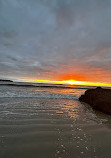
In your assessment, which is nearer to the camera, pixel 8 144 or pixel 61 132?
Answer: pixel 8 144

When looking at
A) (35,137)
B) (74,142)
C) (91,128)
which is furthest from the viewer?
(91,128)

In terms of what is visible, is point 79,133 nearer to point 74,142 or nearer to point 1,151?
point 74,142

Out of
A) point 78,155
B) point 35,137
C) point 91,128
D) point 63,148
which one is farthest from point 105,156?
point 35,137

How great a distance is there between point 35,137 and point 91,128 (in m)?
2.43

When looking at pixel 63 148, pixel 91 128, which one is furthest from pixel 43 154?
pixel 91 128

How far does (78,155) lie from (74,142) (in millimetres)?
491

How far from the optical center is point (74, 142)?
8.86 feet

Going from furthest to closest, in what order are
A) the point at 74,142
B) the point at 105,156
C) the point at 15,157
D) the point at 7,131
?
the point at 7,131 → the point at 74,142 → the point at 105,156 → the point at 15,157

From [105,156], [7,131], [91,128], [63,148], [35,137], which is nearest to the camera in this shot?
[105,156]

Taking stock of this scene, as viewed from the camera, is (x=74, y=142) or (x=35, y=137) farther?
(x=35, y=137)

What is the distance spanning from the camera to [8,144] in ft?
8.20

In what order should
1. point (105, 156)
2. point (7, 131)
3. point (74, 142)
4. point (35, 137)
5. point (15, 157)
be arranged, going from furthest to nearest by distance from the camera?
point (7, 131) < point (35, 137) < point (74, 142) < point (105, 156) < point (15, 157)

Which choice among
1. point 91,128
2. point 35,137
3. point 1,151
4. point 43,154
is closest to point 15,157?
point 1,151

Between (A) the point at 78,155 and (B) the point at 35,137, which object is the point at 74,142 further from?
(B) the point at 35,137
